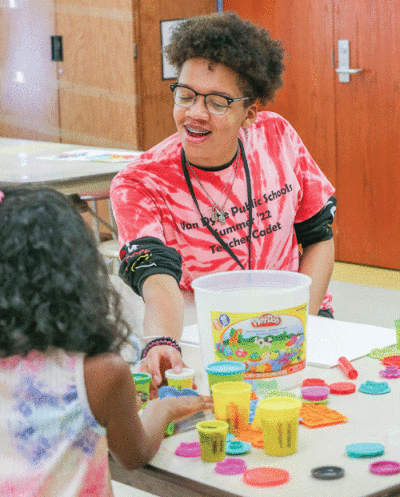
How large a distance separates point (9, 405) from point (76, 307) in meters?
0.15

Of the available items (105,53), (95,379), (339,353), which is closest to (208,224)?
(339,353)

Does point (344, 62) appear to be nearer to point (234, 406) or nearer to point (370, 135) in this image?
point (370, 135)

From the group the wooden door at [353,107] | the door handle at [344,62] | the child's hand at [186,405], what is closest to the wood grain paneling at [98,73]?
the wooden door at [353,107]

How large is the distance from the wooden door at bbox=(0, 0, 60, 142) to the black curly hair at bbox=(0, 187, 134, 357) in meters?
5.36

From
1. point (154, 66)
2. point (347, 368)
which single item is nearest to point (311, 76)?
point (154, 66)

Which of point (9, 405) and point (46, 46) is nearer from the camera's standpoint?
point (9, 405)

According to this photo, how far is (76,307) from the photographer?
3.29 feet

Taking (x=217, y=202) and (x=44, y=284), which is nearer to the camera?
(x=44, y=284)

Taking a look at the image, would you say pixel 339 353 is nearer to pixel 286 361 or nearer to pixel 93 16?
pixel 286 361

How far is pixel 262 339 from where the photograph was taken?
1275mm

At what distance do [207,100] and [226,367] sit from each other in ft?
2.62

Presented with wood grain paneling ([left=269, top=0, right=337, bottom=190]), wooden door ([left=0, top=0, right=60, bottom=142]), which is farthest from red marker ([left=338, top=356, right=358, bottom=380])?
wooden door ([left=0, top=0, right=60, bottom=142])

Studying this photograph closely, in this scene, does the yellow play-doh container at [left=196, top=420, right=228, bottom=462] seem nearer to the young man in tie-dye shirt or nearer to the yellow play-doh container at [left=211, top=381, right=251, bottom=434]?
the yellow play-doh container at [left=211, top=381, right=251, bottom=434]

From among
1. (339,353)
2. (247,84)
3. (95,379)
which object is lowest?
(339,353)
